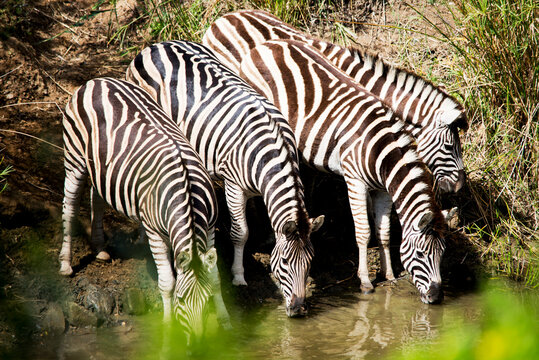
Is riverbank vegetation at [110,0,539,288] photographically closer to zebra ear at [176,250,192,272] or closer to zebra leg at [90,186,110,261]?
zebra ear at [176,250,192,272]

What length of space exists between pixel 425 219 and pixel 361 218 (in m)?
0.84

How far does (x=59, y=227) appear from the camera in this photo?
21.5 ft

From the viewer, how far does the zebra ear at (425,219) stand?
6211mm

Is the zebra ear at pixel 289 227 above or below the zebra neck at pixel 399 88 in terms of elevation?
below

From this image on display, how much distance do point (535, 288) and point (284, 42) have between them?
424 cm

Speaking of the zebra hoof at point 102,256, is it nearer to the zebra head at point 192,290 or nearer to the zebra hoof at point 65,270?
the zebra hoof at point 65,270

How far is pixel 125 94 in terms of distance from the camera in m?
6.20

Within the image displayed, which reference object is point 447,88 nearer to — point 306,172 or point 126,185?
point 306,172

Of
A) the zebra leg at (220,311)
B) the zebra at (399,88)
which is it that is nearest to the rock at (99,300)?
the zebra leg at (220,311)

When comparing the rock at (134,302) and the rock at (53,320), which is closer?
the rock at (53,320)

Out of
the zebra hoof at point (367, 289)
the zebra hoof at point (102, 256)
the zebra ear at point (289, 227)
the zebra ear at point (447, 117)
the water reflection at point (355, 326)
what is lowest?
the water reflection at point (355, 326)

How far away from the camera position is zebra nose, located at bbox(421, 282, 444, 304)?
6.42 meters

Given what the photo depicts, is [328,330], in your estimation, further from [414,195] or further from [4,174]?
[4,174]

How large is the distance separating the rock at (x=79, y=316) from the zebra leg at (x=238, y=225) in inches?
62.6
